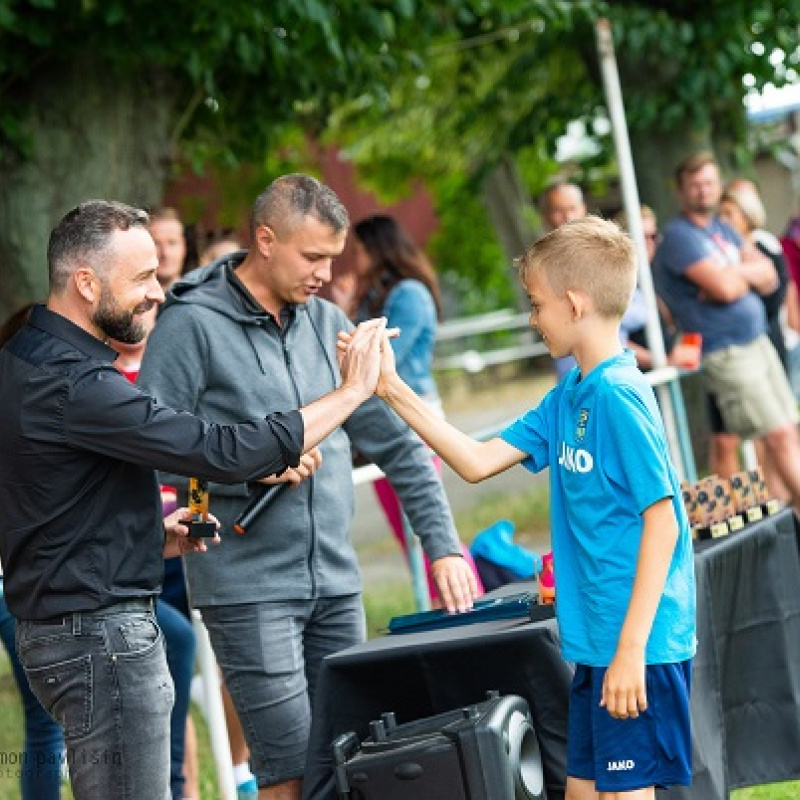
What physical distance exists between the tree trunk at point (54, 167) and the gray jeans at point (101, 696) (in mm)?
5195

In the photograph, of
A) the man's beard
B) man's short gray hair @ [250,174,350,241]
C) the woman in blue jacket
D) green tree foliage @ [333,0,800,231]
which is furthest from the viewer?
green tree foliage @ [333,0,800,231]

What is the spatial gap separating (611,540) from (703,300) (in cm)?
541

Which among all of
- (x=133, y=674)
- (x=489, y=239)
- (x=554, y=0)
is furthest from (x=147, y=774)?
(x=489, y=239)

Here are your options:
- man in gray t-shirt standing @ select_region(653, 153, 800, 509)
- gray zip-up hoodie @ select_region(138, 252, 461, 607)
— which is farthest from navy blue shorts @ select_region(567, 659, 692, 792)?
man in gray t-shirt standing @ select_region(653, 153, 800, 509)

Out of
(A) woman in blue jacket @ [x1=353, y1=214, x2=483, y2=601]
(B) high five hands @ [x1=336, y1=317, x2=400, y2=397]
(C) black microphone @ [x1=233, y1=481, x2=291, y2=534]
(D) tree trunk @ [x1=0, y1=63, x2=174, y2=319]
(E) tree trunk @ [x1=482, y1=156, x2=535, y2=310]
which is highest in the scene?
(E) tree trunk @ [x1=482, y1=156, x2=535, y2=310]

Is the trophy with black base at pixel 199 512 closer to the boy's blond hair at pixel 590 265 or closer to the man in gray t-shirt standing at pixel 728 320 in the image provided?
the boy's blond hair at pixel 590 265

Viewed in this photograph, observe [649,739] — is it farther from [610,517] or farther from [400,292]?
[400,292]

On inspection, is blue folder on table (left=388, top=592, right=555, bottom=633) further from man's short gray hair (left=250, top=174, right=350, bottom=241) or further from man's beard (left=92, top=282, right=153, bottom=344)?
man's beard (left=92, top=282, right=153, bottom=344)

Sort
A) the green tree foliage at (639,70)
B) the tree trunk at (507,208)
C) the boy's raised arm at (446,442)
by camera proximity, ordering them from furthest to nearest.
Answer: the tree trunk at (507,208) → the green tree foliage at (639,70) → the boy's raised arm at (446,442)

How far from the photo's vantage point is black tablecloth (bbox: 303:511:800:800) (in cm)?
492

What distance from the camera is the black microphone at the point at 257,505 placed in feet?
16.4

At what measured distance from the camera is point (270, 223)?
507cm

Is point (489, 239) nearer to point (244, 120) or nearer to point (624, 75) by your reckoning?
point (624, 75)

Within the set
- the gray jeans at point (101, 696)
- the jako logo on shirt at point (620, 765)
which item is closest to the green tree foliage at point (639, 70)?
the jako logo on shirt at point (620, 765)
